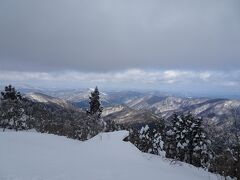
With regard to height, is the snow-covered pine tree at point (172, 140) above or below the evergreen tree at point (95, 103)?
below

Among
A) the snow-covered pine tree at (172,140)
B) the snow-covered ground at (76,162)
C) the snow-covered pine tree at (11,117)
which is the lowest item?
the snow-covered pine tree at (172,140)

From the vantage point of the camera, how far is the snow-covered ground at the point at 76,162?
33.5 feet

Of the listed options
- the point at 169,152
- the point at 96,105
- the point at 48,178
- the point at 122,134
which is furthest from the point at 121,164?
the point at 96,105

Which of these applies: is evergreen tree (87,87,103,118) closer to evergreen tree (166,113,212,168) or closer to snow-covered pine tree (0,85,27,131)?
evergreen tree (166,113,212,168)

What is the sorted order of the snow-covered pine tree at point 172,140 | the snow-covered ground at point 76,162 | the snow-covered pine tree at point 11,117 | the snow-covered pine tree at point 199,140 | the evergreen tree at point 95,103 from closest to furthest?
the snow-covered ground at point 76,162
the snow-covered pine tree at point 11,117
the snow-covered pine tree at point 199,140
the snow-covered pine tree at point 172,140
the evergreen tree at point 95,103

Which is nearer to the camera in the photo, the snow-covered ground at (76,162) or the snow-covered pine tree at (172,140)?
the snow-covered ground at (76,162)

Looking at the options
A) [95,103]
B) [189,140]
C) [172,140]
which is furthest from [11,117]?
[95,103]

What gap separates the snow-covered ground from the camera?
1020cm

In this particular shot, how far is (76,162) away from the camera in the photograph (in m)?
12.2

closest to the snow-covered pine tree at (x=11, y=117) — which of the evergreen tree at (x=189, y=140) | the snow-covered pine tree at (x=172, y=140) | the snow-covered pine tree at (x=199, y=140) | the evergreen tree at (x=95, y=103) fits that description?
the evergreen tree at (x=189, y=140)

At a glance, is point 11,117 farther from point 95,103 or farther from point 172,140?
point 95,103

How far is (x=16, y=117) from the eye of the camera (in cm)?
4600

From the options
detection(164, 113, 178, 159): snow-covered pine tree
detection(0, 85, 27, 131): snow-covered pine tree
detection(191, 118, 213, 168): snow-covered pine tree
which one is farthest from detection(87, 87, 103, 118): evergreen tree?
detection(191, 118, 213, 168): snow-covered pine tree

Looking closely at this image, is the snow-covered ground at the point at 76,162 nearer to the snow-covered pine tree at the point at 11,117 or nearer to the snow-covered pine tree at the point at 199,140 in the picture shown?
the snow-covered pine tree at the point at 11,117
